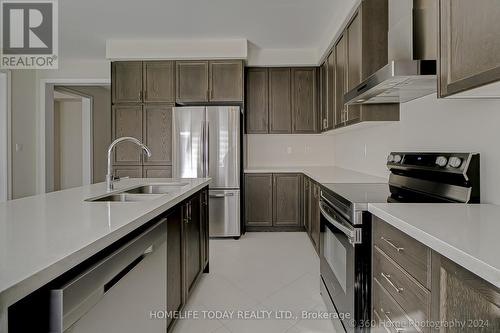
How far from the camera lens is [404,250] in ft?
3.83

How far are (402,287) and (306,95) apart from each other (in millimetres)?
3801

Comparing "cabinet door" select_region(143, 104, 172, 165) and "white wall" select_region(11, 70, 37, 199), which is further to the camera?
"white wall" select_region(11, 70, 37, 199)

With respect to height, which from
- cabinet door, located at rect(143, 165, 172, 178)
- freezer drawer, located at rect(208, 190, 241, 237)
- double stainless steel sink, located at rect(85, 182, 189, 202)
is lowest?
freezer drawer, located at rect(208, 190, 241, 237)

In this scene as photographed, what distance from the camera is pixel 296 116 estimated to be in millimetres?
4695

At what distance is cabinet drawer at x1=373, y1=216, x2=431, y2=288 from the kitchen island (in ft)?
3.36

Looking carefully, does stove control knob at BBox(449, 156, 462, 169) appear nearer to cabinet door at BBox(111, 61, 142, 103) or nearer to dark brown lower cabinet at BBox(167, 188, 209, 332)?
dark brown lower cabinet at BBox(167, 188, 209, 332)

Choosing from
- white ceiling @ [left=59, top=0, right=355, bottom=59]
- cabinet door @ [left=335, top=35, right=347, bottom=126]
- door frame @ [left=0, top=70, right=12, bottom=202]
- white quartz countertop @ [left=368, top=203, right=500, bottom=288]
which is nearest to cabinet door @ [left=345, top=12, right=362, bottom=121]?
cabinet door @ [left=335, top=35, right=347, bottom=126]

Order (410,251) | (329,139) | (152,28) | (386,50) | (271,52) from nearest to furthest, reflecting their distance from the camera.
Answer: (410,251)
(386,50)
(152,28)
(271,52)
(329,139)

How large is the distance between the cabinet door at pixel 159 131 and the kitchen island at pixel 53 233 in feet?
8.21

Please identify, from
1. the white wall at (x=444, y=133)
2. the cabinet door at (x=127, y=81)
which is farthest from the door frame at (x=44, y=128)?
the white wall at (x=444, y=133)

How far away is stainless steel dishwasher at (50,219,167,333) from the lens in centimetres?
81

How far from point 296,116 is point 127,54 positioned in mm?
2530

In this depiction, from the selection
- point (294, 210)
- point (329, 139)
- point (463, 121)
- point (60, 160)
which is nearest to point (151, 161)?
point (294, 210)

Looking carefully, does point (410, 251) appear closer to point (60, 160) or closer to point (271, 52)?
point (271, 52)
